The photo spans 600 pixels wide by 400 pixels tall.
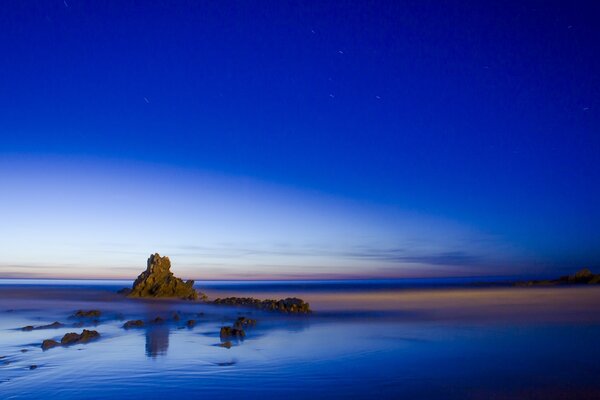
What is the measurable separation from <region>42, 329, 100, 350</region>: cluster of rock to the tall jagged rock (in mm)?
25991

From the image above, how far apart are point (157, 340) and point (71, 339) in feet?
9.50

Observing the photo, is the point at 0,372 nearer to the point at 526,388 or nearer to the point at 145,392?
the point at 145,392

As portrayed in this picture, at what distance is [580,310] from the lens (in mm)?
30016

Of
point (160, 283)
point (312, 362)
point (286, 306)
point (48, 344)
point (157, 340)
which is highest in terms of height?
point (160, 283)

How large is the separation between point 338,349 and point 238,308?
1754 cm

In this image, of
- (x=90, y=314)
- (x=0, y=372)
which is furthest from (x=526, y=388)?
(x=90, y=314)

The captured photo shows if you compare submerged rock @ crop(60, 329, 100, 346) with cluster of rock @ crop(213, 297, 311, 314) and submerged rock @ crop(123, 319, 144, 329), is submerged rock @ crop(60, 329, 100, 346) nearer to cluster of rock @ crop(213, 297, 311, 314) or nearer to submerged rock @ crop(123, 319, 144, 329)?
submerged rock @ crop(123, 319, 144, 329)

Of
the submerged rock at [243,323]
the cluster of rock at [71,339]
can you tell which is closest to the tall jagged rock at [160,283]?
the submerged rock at [243,323]

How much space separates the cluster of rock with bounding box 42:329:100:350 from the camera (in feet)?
50.2

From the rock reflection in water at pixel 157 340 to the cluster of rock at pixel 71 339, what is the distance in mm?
2031

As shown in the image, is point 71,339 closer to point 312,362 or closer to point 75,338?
point 75,338

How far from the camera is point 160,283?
44.8m

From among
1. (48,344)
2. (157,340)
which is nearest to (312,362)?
(157,340)

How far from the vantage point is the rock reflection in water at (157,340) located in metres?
14.9
